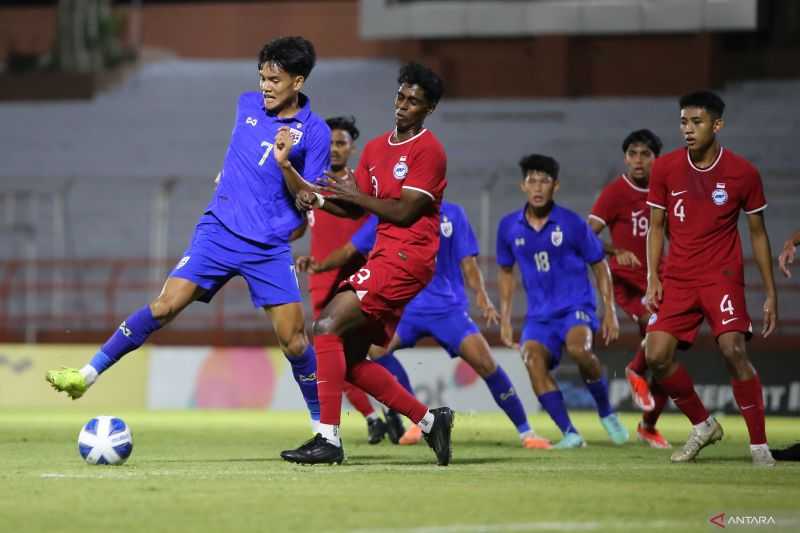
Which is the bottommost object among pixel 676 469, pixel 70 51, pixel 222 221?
pixel 676 469

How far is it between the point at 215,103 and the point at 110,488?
24.0m

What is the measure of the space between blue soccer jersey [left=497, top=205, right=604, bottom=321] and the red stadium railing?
9.28 meters

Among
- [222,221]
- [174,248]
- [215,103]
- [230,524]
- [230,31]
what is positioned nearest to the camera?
[230,524]

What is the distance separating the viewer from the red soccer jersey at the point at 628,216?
1244cm

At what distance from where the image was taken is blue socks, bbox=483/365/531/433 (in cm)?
1130

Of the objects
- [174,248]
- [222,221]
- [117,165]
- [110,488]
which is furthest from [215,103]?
[110,488]

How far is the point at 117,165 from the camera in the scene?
28.4 metres

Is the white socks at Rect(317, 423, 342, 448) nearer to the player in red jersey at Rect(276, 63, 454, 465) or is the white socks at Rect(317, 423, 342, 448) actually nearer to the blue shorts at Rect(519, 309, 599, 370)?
the player in red jersey at Rect(276, 63, 454, 465)

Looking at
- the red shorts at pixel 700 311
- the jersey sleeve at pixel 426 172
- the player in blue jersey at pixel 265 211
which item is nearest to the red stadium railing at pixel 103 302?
the red shorts at pixel 700 311

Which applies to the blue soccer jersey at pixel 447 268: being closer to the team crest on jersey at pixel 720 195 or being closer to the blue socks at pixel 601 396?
the blue socks at pixel 601 396

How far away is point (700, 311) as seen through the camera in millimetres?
9344

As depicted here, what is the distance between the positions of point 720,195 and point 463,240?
10.1 feet

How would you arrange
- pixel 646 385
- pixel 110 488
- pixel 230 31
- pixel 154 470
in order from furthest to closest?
pixel 230 31
pixel 646 385
pixel 154 470
pixel 110 488

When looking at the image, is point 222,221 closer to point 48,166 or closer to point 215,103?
point 48,166
